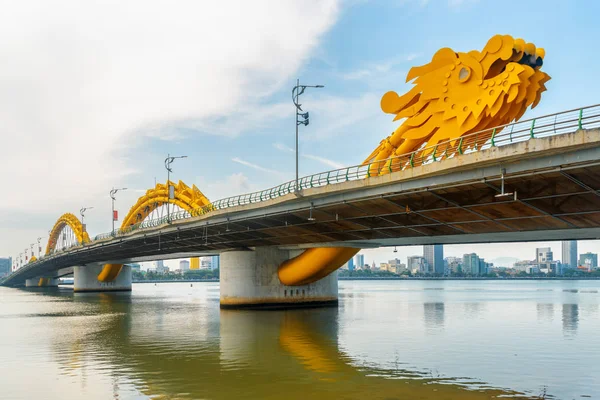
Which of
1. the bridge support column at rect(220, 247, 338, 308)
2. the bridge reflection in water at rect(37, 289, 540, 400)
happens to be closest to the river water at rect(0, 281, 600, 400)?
the bridge reflection in water at rect(37, 289, 540, 400)

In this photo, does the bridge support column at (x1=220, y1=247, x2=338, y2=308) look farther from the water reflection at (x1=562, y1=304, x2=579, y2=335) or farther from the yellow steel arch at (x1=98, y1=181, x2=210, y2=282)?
the yellow steel arch at (x1=98, y1=181, x2=210, y2=282)

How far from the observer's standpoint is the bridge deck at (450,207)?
29481mm

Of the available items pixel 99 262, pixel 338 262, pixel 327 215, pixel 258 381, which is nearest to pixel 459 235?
pixel 327 215

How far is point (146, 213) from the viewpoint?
157375 mm

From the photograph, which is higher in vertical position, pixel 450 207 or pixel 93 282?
pixel 450 207

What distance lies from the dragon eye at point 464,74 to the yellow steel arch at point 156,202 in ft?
262

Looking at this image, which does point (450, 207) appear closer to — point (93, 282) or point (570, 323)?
point (570, 323)

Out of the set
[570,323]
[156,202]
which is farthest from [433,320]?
[156,202]

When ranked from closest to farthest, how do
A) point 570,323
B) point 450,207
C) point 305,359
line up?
point 305,359 < point 450,207 < point 570,323

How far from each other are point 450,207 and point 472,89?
42.6 feet

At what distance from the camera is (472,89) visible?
4844 centimetres

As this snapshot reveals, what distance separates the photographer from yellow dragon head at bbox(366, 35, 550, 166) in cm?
4653

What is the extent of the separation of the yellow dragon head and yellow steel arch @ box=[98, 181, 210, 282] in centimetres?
7599

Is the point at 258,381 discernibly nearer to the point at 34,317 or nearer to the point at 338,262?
the point at 338,262
